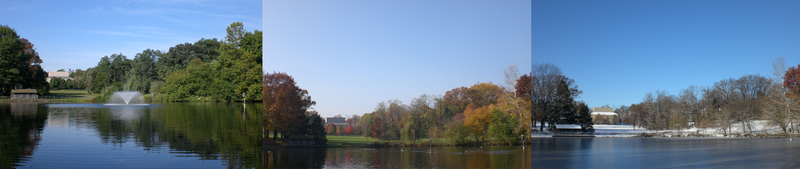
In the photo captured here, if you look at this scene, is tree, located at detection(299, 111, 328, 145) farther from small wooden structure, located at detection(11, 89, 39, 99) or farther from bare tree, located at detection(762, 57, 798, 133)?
small wooden structure, located at detection(11, 89, 39, 99)

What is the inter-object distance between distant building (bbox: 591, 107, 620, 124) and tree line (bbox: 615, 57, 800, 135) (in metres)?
2.74

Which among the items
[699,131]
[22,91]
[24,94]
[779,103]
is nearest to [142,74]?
[24,94]

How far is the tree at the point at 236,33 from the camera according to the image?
80.8 ft

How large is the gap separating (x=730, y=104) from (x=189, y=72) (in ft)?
94.8

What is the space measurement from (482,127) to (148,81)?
30513 mm

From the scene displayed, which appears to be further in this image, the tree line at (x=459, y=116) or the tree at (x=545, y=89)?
the tree at (x=545, y=89)

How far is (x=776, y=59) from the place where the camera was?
1032cm

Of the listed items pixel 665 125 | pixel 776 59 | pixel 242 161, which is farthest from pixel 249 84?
pixel 776 59

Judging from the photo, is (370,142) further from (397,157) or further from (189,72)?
(189,72)

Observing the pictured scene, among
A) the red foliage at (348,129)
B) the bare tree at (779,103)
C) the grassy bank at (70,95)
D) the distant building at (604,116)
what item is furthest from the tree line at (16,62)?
the bare tree at (779,103)

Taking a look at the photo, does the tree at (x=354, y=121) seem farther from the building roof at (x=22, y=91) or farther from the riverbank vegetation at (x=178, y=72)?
the building roof at (x=22, y=91)

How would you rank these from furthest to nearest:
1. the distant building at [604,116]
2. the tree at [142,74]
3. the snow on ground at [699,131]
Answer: the tree at [142,74] → the distant building at [604,116] → the snow on ground at [699,131]

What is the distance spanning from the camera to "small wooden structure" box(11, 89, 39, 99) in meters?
24.8

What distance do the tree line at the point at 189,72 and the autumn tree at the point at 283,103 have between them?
51.6 ft
